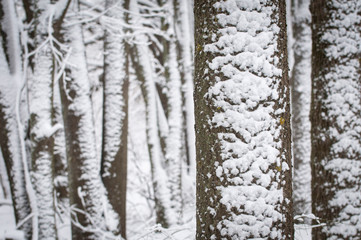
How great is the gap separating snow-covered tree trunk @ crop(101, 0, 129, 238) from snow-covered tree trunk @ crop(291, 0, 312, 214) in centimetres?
460

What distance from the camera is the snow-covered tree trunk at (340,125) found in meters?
2.88

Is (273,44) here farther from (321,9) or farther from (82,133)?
(82,133)

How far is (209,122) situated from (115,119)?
11.6ft

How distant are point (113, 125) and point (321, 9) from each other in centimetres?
390

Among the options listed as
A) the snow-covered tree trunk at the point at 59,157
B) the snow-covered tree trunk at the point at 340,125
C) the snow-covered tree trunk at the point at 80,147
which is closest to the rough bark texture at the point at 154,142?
the snow-covered tree trunk at the point at 80,147

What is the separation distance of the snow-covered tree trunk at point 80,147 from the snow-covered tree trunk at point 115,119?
0.27 meters

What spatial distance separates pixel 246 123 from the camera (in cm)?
156

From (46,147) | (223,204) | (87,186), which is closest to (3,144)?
(46,147)

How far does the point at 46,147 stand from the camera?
4164 millimetres

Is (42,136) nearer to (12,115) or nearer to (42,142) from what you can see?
(42,142)

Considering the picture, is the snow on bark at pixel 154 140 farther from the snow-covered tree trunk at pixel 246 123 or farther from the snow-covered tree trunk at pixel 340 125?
the snow-covered tree trunk at pixel 246 123

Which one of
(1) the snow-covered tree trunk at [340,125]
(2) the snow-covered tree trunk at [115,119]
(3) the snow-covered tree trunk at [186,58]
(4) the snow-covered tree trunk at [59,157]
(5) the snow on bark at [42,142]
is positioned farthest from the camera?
(4) the snow-covered tree trunk at [59,157]

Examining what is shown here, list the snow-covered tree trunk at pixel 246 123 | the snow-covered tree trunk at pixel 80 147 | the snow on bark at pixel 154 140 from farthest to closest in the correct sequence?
the snow on bark at pixel 154 140
the snow-covered tree trunk at pixel 80 147
the snow-covered tree trunk at pixel 246 123

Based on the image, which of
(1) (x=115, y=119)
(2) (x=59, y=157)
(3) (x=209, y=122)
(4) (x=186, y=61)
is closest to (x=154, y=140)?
(1) (x=115, y=119)
